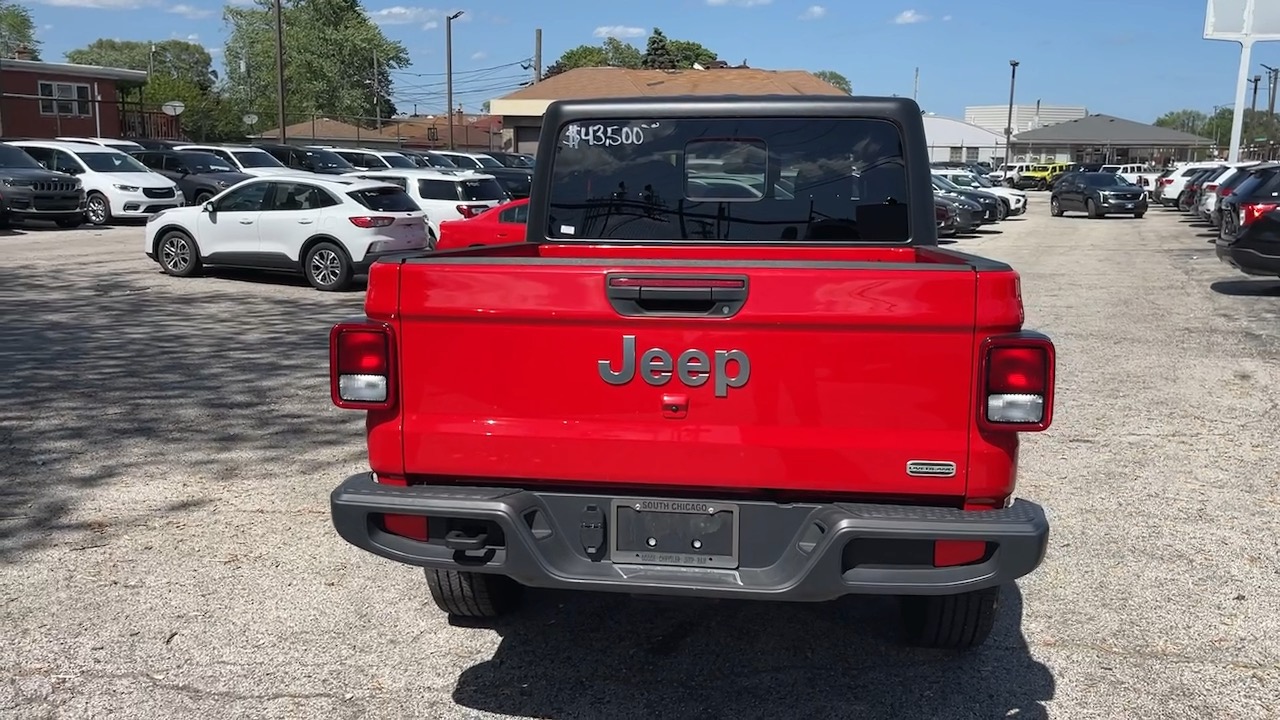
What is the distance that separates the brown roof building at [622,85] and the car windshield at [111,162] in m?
28.8

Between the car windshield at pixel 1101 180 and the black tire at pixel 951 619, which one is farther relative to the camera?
the car windshield at pixel 1101 180

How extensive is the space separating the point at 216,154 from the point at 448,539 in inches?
1051

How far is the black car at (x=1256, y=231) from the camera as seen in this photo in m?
13.0

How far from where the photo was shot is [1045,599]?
15.1ft

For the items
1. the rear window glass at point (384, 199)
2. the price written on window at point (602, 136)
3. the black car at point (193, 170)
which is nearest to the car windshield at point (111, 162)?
the black car at point (193, 170)

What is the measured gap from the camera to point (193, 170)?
26.3m

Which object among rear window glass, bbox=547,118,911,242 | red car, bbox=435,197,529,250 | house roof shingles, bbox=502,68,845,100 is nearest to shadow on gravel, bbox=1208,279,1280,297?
red car, bbox=435,197,529,250

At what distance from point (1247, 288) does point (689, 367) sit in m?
14.3

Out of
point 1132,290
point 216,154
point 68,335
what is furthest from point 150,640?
point 216,154

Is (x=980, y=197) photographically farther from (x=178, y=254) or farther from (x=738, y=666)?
(x=738, y=666)

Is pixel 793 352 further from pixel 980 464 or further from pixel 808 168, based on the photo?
pixel 808 168

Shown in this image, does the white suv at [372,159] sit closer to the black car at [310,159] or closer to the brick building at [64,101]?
the black car at [310,159]

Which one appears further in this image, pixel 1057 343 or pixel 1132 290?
pixel 1132 290

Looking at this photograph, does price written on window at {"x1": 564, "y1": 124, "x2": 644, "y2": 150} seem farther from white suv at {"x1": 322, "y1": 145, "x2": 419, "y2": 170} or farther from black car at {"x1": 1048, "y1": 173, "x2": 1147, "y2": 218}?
black car at {"x1": 1048, "y1": 173, "x2": 1147, "y2": 218}
